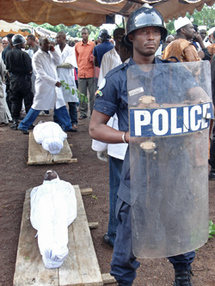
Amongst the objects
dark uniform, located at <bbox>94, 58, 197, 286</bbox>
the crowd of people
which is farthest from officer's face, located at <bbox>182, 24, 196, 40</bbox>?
dark uniform, located at <bbox>94, 58, 197, 286</bbox>

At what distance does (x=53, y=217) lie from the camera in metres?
3.22

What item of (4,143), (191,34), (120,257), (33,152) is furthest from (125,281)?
(4,143)

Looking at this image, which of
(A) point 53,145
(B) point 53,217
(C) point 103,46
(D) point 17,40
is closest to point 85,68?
(C) point 103,46

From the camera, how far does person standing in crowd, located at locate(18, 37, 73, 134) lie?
728 cm

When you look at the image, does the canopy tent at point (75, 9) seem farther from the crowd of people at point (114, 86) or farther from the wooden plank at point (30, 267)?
the wooden plank at point (30, 267)

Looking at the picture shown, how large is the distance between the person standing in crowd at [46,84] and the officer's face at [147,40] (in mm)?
5384

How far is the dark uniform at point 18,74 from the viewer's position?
795cm

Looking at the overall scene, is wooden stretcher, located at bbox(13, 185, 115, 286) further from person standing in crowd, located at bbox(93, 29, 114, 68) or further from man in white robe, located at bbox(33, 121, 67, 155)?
person standing in crowd, located at bbox(93, 29, 114, 68)

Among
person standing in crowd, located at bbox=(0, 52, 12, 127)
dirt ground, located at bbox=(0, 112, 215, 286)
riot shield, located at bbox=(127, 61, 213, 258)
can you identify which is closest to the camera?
riot shield, located at bbox=(127, 61, 213, 258)

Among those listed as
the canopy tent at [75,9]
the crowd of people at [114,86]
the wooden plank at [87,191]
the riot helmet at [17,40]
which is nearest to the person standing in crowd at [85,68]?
the crowd of people at [114,86]

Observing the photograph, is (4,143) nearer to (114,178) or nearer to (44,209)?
(44,209)

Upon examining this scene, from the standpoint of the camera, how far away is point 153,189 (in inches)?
77.5

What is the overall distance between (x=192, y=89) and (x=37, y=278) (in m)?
1.83

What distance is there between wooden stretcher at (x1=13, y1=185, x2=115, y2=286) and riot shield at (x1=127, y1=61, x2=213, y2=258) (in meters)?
0.86
